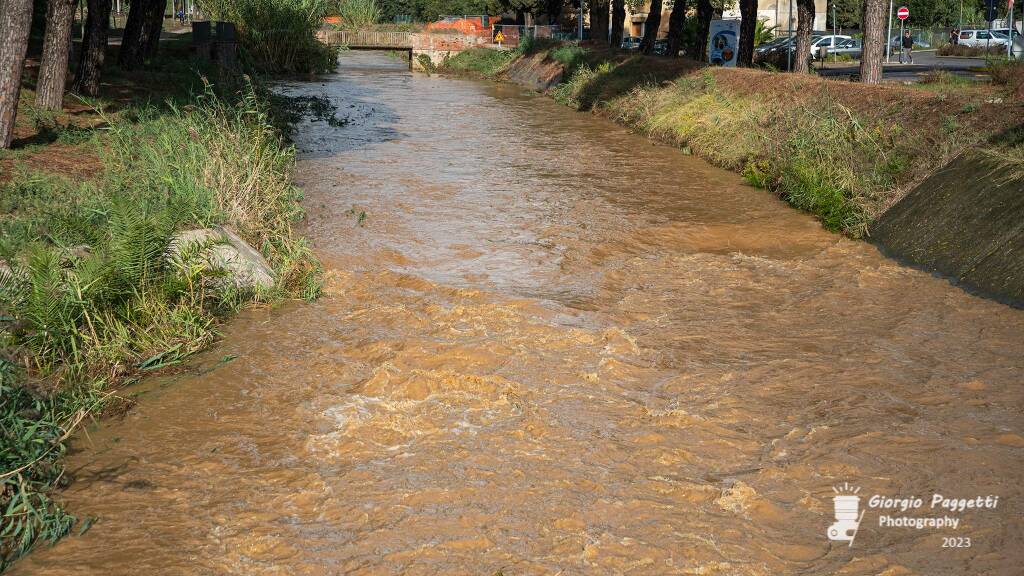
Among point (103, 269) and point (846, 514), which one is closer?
point (846, 514)

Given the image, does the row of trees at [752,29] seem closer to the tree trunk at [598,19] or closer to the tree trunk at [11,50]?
the tree trunk at [598,19]

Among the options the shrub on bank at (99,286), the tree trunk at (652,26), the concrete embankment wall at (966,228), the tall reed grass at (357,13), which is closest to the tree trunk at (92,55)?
the shrub on bank at (99,286)

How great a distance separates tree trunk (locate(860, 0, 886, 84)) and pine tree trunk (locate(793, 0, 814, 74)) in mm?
6382

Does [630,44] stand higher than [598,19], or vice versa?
[598,19]

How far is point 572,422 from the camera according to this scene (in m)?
7.10

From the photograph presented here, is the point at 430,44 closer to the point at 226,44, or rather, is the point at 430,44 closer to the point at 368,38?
the point at 368,38

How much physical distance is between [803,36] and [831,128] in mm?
12156

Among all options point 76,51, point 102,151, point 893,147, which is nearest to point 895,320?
point 893,147

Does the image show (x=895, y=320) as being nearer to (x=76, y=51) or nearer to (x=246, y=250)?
(x=246, y=250)

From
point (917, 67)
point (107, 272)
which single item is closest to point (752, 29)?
point (917, 67)

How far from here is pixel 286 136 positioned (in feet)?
62.5

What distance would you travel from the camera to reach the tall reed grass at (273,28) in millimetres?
39281

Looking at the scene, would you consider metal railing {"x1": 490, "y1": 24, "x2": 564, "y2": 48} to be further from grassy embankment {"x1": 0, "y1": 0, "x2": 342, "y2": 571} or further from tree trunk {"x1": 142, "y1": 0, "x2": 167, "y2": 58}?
grassy embankment {"x1": 0, "y1": 0, "x2": 342, "y2": 571}

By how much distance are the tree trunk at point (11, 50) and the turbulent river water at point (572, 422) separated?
181 inches
